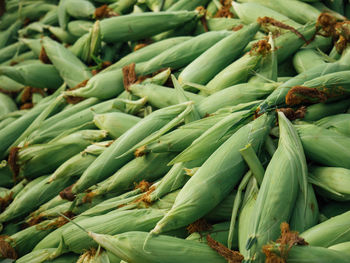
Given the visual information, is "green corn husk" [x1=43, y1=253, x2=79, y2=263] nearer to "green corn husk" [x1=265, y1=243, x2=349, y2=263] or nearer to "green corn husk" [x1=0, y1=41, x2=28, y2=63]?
"green corn husk" [x1=265, y1=243, x2=349, y2=263]

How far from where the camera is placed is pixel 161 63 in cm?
251

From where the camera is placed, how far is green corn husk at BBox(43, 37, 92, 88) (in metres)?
2.90

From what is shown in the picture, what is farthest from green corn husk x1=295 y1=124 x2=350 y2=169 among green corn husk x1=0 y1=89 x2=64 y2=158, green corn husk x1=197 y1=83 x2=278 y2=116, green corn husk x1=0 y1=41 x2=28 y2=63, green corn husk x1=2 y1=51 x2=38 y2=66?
green corn husk x1=0 y1=41 x2=28 y2=63

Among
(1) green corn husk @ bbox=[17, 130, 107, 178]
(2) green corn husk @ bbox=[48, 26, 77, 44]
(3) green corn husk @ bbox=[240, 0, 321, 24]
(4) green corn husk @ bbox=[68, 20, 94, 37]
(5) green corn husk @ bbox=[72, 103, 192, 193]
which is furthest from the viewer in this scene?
(2) green corn husk @ bbox=[48, 26, 77, 44]

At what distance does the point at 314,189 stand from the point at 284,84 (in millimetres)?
528

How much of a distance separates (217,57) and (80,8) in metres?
1.65

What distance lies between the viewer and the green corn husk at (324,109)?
1.81 meters

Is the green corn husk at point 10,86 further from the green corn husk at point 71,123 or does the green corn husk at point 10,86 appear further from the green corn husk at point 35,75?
the green corn husk at point 71,123

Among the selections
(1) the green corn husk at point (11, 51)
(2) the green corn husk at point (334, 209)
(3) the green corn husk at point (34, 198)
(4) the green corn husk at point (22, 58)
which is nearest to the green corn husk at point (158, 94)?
(3) the green corn husk at point (34, 198)

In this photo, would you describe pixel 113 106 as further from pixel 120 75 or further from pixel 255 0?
pixel 255 0

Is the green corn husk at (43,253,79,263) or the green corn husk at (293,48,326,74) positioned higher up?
the green corn husk at (293,48,326,74)

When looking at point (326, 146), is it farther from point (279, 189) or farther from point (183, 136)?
point (183, 136)

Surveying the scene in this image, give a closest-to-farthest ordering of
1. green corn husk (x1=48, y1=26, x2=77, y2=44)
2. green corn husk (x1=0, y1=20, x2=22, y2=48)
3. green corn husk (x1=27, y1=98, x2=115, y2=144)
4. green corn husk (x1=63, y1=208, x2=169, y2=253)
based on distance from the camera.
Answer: green corn husk (x1=63, y1=208, x2=169, y2=253) → green corn husk (x1=27, y1=98, x2=115, y2=144) → green corn husk (x1=48, y1=26, x2=77, y2=44) → green corn husk (x1=0, y1=20, x2=22, y2=48)

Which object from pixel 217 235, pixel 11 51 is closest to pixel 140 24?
pixel 11 51
